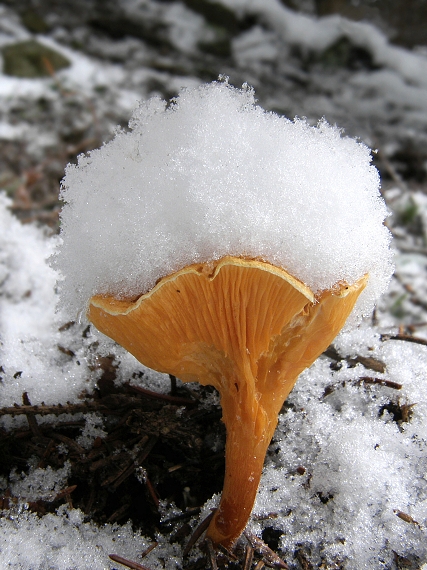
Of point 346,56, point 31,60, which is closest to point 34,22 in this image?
point 31,60

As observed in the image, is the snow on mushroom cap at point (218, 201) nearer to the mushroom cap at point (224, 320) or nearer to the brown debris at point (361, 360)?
the mushroom cap at point (224, 320)

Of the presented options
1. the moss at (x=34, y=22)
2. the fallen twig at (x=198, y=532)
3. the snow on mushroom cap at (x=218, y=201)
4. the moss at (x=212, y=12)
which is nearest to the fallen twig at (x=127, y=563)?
the fallen twig at (x=198, y=532)

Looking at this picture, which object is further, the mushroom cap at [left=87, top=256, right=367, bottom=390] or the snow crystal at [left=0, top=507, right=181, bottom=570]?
the snow crystal at [left=0, top=507, right=181, bottom=570]

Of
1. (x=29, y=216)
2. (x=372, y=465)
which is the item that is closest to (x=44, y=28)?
(x=29, y=216)

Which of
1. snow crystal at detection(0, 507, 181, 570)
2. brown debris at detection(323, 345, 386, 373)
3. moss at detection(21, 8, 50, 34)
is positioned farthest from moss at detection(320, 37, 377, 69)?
snow crystal at detection(0, 507, 181, 570)

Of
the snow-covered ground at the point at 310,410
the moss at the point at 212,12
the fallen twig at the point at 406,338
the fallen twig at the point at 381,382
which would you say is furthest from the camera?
the moss at the point at 212,12

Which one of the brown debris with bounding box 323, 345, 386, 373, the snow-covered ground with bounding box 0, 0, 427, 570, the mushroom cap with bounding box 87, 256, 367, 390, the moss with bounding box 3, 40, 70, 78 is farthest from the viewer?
the moss with bounding box 3, 40, 70, 78

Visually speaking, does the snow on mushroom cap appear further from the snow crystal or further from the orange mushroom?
the snow crystal
